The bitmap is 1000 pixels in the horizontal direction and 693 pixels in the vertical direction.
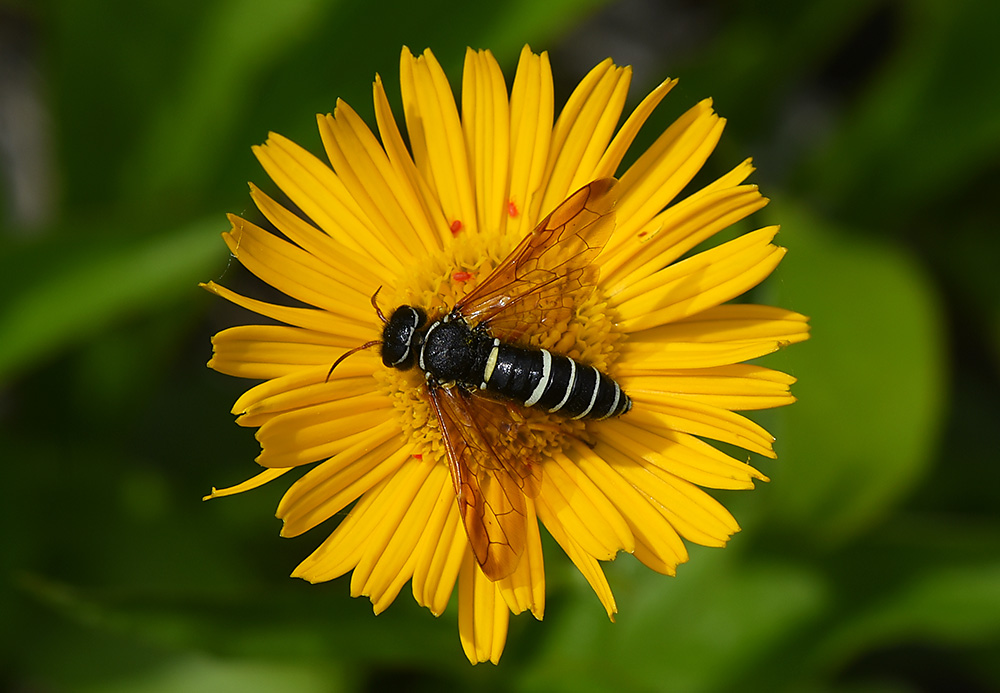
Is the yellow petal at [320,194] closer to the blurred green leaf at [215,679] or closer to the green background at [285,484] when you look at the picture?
the green background at [285,484]

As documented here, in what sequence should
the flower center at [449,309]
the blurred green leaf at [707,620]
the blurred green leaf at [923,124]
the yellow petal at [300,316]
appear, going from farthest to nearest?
the blurred green leaf at [923,124] → the blurred green leaf at [707,620] → the flower center at [449,309] → the yellow petal at [300,316]

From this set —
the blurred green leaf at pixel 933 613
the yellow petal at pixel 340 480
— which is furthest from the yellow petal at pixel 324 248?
the blurred green leaf at pixel 933 613

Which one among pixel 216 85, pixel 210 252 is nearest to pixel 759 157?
pixel 216 85

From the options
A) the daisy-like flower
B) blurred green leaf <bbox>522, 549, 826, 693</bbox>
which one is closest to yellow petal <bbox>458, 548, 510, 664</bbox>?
the daisy-like flower

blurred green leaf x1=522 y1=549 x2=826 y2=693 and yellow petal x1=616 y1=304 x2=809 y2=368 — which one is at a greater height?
yellow petal x1=616 y1=304 x2=809 y2=368

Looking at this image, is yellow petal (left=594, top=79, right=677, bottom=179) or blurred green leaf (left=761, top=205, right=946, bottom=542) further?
blurred green leaf (left=761, top=205, right=946, bottom=542)

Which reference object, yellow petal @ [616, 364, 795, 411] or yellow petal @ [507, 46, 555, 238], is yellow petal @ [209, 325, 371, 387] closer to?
yellow petal @ [507, 46, 555, 238]
